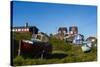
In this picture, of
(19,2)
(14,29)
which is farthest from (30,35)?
(19,2)

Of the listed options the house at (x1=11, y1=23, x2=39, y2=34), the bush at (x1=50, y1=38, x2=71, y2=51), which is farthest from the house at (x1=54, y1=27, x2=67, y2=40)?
the house at (x1=11, y1=23, x2=39, y2=34)

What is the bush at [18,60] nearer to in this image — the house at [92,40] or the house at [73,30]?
the house at [73,30]

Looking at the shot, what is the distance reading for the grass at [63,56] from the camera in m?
2.16

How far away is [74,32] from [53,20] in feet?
0.84

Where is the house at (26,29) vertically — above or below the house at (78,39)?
above

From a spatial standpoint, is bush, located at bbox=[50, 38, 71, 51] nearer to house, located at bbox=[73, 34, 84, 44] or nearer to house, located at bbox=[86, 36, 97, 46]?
house, located at bbox=[73, 34, 84, 44]

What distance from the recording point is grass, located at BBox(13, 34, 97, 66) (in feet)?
7.08

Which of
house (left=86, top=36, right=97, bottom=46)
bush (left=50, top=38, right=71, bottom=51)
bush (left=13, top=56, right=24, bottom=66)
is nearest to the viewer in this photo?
bush (left=13, top=56, right=24, bottom=66)

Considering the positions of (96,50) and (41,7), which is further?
(96,50)

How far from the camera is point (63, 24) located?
2.28m

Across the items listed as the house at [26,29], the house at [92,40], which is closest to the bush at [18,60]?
the house at [26,29]

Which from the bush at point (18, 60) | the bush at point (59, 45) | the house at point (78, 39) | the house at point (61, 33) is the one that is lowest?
the bush at point (18, 60)

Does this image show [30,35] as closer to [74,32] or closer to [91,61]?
[74,32]

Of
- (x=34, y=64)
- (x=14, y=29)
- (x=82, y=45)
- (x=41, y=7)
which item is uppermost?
(x=41, y=7)
